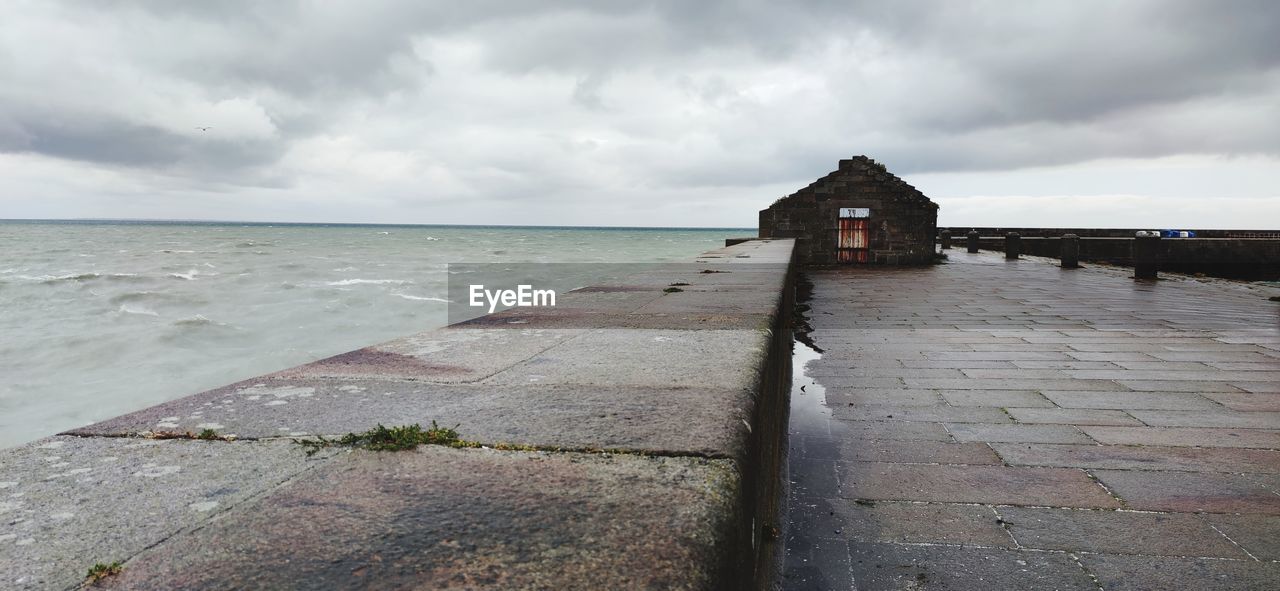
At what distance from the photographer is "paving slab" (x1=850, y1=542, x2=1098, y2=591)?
202 cm

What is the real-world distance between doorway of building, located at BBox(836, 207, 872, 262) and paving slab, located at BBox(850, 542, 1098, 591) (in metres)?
16.7

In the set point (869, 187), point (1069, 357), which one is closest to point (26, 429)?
point (1069, 357)

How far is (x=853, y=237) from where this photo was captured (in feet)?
60.0

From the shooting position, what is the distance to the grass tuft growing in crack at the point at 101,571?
90 centimetres

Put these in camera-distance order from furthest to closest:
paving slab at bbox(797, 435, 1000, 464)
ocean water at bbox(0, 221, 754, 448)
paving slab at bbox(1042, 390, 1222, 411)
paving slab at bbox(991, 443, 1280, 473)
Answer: ocean water at bbox(0, 221, 754, 448)
paving slab at bbox(1042, 390, 1222, 411)
paving slab at bbox(797, 435, 1000, 464)
paving slab at bbox(991, 443, 1280, 473)

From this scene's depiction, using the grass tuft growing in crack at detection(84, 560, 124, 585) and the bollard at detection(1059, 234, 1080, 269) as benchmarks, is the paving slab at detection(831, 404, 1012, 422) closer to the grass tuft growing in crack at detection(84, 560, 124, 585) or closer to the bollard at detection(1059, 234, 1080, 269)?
the grass tuft growing in crack at detection(84, 560, 124, 585)

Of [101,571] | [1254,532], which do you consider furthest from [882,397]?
[101,571]

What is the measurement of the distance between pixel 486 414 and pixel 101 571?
0.86 meters

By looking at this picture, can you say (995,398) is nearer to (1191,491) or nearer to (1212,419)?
(1212,419)

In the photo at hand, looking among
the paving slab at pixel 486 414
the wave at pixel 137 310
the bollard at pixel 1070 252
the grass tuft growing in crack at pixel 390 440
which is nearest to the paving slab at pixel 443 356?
the paving slab at pixel 486 414

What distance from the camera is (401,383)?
2.09 metres

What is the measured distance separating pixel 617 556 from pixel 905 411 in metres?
3.31

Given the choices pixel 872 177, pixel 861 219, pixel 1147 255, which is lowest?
pixel 1147 255

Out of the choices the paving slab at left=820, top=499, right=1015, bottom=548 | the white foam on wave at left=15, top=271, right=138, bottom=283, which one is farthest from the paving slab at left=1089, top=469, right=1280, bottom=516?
the white foam on wave at left=15, top=271, right=138, bottom=283
